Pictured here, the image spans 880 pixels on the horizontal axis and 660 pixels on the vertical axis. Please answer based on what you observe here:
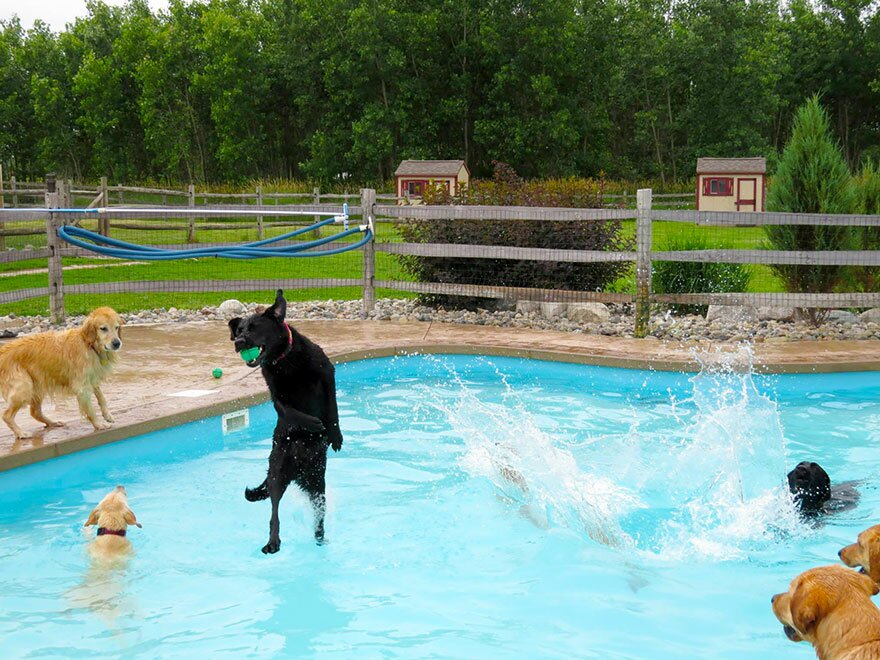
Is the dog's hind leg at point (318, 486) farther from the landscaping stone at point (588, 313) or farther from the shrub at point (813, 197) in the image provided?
the shrub at point (813, 197)

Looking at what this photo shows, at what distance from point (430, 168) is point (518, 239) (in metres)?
24.8

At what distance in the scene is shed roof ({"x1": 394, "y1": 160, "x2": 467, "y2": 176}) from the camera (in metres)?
35.1

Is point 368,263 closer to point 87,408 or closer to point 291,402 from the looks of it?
point 87,408

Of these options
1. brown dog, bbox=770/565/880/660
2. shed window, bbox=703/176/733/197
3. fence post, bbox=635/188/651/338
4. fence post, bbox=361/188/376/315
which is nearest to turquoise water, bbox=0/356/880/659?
brown dog, bbox=770/565/880/660

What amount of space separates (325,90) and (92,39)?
17565 mm

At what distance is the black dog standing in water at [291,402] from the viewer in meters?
4.44

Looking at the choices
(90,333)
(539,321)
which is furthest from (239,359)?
(539,321)

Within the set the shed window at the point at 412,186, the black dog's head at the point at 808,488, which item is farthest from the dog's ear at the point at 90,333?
the shed window at the point at 412,186

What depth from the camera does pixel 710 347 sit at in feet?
29.9

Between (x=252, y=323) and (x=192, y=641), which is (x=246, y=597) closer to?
(x=192, y=641)

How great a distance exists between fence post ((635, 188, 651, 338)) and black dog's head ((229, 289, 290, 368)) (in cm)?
607

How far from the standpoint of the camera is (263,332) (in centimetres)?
438

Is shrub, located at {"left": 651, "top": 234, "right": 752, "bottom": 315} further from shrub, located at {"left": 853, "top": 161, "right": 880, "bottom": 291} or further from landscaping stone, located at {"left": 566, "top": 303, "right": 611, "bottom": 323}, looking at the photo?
shrub, located at {"left": 853, "top": 161, "right": 880, "bottom": 291}

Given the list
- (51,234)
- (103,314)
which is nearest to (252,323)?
(103,314)
